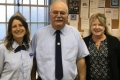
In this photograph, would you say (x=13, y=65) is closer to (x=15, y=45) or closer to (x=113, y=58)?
(x=15, y=45)

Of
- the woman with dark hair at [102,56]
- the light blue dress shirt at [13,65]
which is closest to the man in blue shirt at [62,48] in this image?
the woman with dark hair at [102,56]

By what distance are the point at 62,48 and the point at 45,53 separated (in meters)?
0.19

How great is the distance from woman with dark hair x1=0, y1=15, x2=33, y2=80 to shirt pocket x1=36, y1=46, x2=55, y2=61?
13 centimetres

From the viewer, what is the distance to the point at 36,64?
2.12 meters

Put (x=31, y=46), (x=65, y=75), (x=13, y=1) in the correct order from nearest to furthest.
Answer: (x=65, y=75), (x=31, y=46), (x=13, y=1)

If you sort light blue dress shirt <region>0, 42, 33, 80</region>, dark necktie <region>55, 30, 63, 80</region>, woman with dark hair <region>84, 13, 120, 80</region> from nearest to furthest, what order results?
1. light blue dress shirt <region>0, 42, 33, 80</region>
2. dark necktie <region>55, 30, 63, 80</region>
3. woman with dark hair <region>84, 13, 120, 80</region>

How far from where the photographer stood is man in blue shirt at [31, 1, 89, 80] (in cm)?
197

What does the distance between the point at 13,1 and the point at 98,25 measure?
5.63 ft

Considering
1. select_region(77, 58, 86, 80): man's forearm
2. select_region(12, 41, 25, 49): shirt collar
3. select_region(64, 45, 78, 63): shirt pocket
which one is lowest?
select_region(77, 58, 86, 80): man's forearm

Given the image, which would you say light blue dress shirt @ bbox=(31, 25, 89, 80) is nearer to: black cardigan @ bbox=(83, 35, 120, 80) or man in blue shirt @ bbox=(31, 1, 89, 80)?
man in blue shirt @ bbox=(31, 1, 89, 80)

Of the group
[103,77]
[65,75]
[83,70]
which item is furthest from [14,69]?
[103,77]

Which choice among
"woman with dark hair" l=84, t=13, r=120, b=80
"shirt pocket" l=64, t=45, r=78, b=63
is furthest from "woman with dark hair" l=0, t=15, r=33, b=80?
"woman with dark hair" l=84, t=13, r=120, b=80

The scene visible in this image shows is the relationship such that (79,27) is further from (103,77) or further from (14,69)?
(14,69)

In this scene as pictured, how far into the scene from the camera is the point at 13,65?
1771 mm
